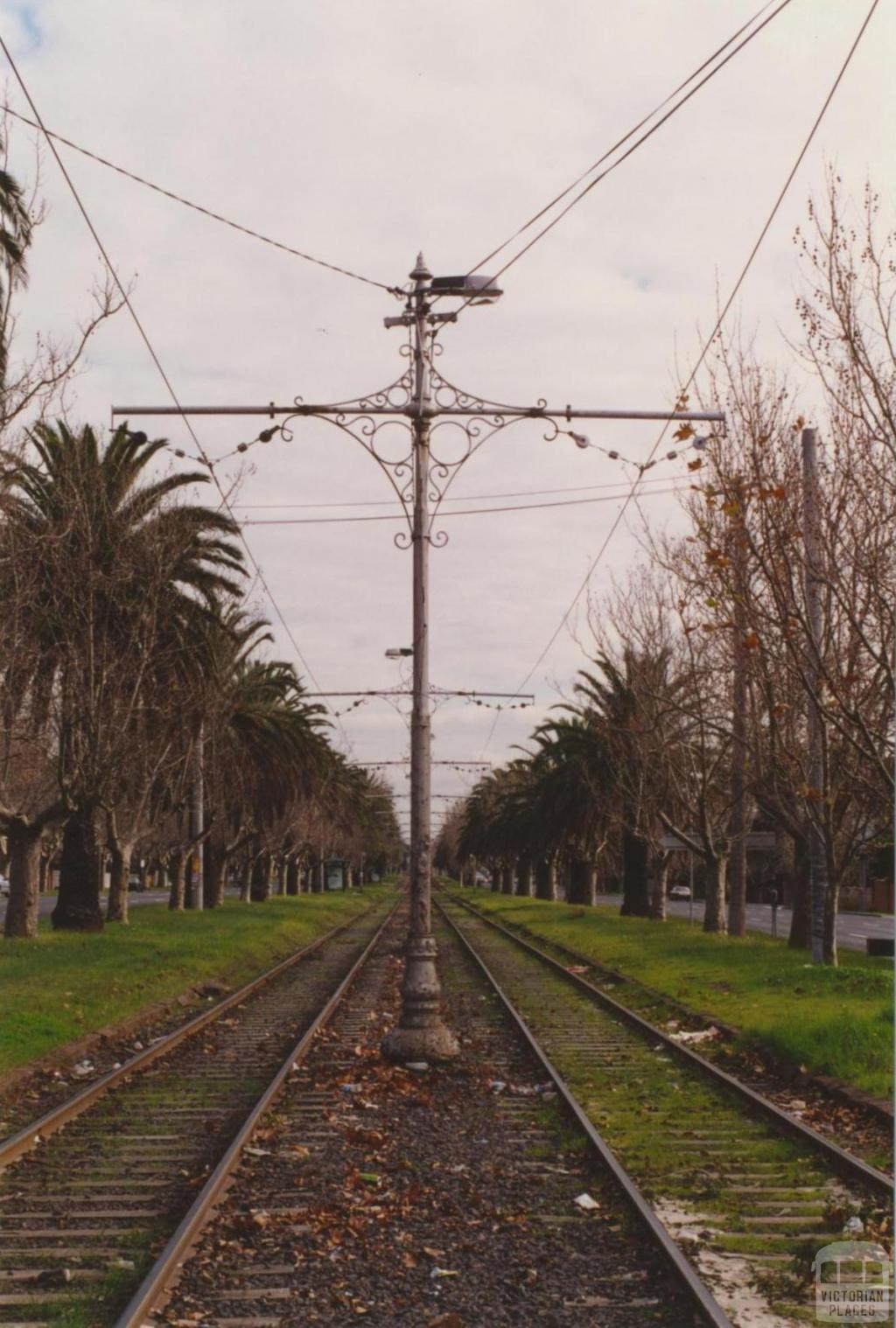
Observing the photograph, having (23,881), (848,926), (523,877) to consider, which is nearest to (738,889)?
(23,881)

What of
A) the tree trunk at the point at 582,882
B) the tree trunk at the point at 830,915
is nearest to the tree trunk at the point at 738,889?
the tree trunk at the point at 830,915

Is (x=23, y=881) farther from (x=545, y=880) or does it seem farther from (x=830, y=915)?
(x=545, y=880)

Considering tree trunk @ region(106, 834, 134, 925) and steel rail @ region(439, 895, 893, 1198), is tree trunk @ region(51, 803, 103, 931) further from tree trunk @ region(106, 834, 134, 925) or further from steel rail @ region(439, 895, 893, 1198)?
steel rail @ region(439, 895, 893, 1198)

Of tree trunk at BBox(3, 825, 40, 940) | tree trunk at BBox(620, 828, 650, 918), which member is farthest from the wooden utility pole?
tree trunk at BBox(620, 828, 650, 918)

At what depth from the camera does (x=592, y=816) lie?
140 ft

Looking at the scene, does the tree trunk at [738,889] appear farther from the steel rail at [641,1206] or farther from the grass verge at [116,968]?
the steel rail at [641,1206]

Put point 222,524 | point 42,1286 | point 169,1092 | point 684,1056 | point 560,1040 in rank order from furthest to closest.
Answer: point 222,524, point 560,1040, point 684,1056, point 169,1092, point 42,1286

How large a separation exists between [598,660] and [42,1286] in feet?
106

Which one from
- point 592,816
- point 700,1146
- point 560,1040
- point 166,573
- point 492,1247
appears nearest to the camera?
point 492,1247

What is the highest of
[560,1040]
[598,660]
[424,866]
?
[598,660]

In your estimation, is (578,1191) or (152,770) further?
(152,770)

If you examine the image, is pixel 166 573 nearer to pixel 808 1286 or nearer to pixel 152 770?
pixel 152 770

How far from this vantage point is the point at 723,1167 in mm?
9305

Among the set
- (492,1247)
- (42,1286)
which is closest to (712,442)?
(492,1247)
